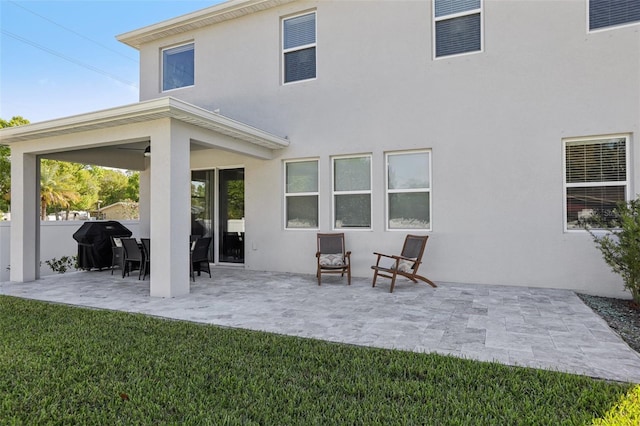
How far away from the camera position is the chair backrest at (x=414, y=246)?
6305 mm

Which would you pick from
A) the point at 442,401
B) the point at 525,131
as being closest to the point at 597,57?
the point at 525,131

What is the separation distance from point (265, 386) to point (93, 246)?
7312mm

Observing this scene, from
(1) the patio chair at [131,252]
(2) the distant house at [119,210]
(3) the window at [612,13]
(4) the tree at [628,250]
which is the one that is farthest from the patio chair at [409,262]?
(2) the distant house at [119,210]

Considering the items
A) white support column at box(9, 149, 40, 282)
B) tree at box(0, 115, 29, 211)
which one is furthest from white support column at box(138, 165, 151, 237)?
tree at box(0, 115, 29, 211)

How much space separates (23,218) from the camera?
7.27 meters

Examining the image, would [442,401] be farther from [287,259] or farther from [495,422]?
[287,259]

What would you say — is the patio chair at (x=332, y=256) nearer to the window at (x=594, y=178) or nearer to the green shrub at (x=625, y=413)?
the window at (x=594, y=178)

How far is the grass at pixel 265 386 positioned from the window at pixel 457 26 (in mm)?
5904

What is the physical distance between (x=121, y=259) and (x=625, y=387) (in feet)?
27.5

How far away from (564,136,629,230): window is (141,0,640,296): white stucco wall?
0.54 ft

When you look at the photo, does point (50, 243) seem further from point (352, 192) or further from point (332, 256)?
point (352, 192)

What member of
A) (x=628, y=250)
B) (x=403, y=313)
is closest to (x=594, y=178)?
(x=628, y=250)

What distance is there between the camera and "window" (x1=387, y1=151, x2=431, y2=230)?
7.06m

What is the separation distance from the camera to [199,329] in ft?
13.1
